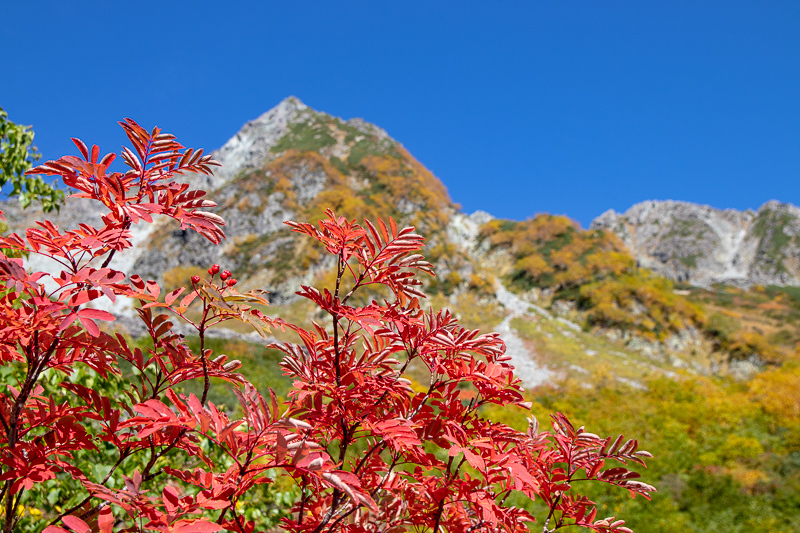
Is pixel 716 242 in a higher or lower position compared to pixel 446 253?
higher

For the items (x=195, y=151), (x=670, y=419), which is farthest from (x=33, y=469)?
(x=670, y=419)

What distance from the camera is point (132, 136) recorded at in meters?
0.83

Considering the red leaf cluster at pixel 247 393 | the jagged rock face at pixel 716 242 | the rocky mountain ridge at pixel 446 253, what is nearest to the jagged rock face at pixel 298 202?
the rocky mountain ridge at pixel 446 253

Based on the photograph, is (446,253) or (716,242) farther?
(716,242)

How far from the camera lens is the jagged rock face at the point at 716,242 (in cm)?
5031

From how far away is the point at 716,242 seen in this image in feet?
188

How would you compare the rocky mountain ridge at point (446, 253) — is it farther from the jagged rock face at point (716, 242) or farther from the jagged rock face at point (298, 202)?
the jagged rock face at point (716, 242)

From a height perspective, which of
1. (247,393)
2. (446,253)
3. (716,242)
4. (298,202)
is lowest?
(247,393)

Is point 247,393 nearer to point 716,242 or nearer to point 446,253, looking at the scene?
point 446,253

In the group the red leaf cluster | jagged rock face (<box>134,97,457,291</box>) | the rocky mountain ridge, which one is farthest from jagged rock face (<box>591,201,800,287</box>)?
the red leaf cluster

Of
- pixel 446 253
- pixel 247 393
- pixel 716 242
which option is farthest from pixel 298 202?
pixel 716 242

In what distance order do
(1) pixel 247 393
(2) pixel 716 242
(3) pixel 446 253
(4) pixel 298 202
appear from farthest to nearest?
(2) pixel 716 242 → (4) pixel 298 202 → (3) pixel 446 253 → (1) pixel 247 393

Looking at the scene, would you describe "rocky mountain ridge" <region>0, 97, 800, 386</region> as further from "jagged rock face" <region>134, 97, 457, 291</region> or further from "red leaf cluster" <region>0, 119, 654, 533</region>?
"red leaf cluster" <region>0, 119, 654, 533</region>

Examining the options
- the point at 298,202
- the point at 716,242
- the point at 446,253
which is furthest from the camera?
the point at 716,242
